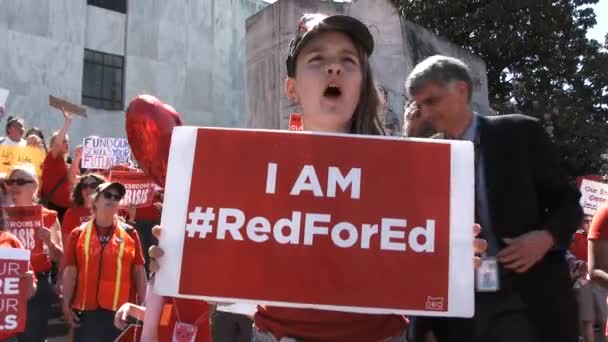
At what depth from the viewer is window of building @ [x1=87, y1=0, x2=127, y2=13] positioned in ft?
74.7

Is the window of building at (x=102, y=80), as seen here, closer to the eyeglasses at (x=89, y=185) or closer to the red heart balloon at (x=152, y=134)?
the eyeglasses at (x=89, y=185)

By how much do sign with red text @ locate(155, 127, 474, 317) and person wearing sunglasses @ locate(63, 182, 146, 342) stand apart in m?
3.72

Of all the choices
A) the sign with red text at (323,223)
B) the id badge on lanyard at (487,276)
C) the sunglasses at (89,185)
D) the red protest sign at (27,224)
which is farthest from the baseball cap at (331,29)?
the sunglasses at (89,185)

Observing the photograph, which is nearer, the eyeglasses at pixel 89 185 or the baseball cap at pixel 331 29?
the baseball cap at pixel 331 29

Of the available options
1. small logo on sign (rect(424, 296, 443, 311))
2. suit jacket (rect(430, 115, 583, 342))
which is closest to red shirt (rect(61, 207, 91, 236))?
suit jacket (rect(430, 115, 583, 342))

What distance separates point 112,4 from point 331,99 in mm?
22291

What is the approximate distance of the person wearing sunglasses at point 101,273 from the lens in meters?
5.63

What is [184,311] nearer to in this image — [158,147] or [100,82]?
[158,147]

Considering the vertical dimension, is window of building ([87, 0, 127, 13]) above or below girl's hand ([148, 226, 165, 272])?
above

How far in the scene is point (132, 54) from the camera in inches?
934

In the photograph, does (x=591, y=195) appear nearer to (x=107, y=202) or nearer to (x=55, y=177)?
(x=55, y=177)

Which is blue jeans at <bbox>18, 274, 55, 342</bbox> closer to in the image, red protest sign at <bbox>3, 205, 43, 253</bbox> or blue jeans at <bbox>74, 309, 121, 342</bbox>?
red protest sign at <bbox>3, 205, 43, 253</bbox>

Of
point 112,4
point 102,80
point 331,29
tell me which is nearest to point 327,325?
point 331,29

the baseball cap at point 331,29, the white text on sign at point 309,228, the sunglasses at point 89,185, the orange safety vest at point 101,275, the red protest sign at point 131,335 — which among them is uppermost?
the baseball cap at point 331,29
